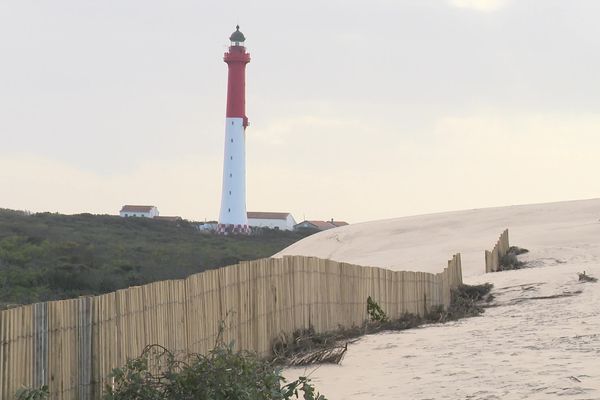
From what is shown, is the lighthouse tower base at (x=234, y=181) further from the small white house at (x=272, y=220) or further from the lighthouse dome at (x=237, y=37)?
the small white house at (x=272, y=220)

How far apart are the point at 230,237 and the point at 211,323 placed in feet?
177

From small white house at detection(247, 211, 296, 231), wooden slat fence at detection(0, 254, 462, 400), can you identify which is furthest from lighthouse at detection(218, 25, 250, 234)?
wooden slat fence at detection(0, 254, 462, 400)

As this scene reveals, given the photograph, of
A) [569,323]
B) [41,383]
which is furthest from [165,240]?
[41,383]

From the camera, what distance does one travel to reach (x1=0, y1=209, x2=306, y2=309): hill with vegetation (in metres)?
26.8

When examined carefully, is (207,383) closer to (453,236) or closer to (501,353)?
(501,353)

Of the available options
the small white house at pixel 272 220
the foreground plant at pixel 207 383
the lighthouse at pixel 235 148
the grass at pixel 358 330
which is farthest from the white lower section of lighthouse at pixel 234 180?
the foreground plant at pixel 207 383

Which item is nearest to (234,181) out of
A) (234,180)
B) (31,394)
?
(234,180)

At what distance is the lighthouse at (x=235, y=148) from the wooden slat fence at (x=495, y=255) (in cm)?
4151

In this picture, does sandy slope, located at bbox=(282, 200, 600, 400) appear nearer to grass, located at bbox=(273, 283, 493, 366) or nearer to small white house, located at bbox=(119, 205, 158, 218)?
grass, located at bbox=(273, 283, 493, 366)

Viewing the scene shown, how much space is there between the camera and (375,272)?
14523 millimetres

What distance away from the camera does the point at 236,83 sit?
65.2 metres

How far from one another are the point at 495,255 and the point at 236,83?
44.7 metres

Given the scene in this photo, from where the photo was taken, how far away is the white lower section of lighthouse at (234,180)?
65.5m

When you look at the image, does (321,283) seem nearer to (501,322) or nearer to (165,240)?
(501,322)
